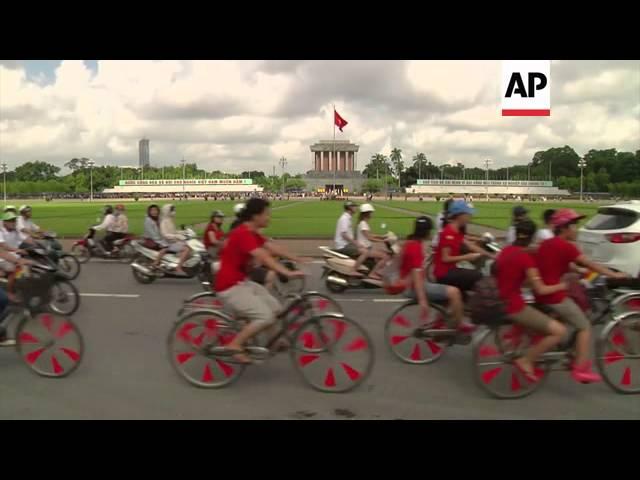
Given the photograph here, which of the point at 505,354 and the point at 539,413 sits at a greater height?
the point at 505,354

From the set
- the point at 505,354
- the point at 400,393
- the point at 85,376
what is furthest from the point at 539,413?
the point at 85,376

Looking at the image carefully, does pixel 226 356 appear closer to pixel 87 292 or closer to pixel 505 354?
pixel 505 354

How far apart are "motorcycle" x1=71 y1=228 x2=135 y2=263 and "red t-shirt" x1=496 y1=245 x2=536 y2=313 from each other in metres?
11.0

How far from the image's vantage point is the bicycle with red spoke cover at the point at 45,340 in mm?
5465

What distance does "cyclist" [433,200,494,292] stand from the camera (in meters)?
5.83

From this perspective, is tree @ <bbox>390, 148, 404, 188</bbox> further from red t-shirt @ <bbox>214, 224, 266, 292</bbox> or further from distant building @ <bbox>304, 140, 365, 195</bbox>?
red t-shirt @ <bbox>214, 224, 266, 292</bbox>

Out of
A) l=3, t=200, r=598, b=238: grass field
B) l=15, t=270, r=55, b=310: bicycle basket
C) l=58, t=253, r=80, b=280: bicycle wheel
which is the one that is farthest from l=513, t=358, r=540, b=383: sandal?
l=3, t=200, r=598, b=238: grass field

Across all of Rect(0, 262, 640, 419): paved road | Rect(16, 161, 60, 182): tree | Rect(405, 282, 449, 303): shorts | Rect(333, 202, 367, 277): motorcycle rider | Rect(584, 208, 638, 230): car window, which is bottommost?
Rect(0, 262, 640, 419): paved road

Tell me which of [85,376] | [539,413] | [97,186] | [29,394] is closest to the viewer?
[539,413]

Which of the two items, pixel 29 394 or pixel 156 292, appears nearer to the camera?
pixel 29 394

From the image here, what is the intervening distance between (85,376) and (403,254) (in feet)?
11.3

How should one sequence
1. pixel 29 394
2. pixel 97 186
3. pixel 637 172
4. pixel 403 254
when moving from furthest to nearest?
pixel 97 186, pixel 637 172, pixel 403 254, pixel 29 394

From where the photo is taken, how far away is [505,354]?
4.84 metres

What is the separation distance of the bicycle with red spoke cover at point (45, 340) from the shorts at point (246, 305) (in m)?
1.71
